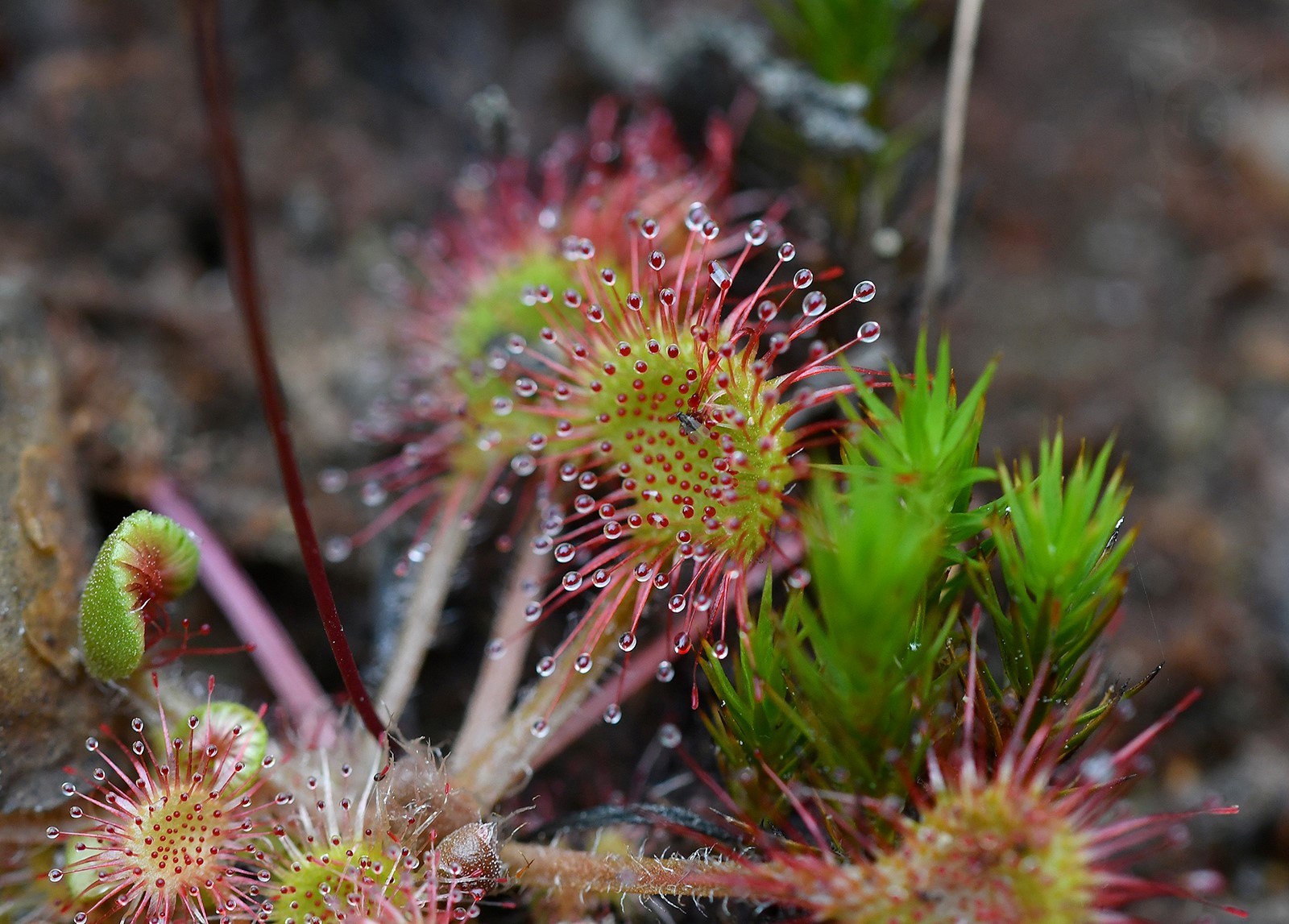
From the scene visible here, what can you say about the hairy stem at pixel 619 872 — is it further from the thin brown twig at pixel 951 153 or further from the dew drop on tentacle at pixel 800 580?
the thin brown twig at pixel 951 153

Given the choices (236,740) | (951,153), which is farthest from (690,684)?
(951,153)

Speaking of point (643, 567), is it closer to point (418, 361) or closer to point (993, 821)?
point (993, 821)

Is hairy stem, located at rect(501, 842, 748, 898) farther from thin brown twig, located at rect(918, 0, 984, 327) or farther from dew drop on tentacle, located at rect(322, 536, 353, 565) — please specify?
thin brown twig, located at rect(918, 0, 984, 327)

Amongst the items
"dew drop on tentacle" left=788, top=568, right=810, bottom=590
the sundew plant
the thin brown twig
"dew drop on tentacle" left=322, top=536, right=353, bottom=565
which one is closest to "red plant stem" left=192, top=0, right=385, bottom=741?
the sundew plant

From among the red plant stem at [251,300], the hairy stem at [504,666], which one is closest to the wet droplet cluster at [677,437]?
the hairy stem at [504,666]

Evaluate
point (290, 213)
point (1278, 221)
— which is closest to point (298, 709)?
point (290, 213)
